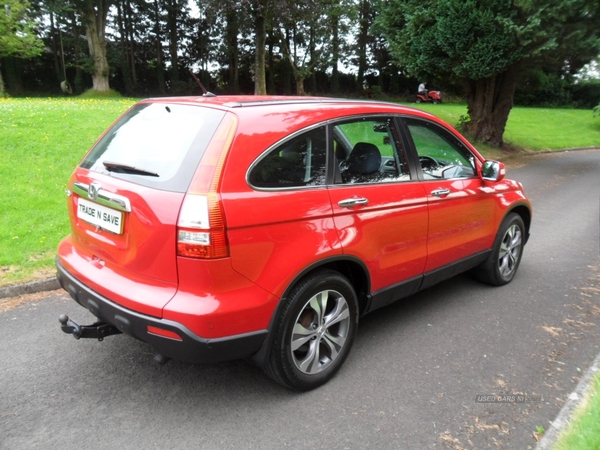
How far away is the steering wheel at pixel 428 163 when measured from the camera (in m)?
3.95

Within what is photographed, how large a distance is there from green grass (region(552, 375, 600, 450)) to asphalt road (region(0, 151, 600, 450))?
0.23 meters

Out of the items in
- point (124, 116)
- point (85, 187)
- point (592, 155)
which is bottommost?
point (592, 155)

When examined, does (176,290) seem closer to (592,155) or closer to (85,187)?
(85,187)

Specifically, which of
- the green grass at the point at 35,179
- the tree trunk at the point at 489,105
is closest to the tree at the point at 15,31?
the green grass at the point at 35,179

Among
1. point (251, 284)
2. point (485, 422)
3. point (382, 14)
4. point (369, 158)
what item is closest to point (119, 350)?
point (251, 284)

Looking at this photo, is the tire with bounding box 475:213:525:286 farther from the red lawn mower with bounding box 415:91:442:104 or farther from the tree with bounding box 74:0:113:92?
the red lawn mower with bounding box 415:91:442:104

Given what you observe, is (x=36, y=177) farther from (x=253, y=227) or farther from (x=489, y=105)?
(x=489, y=105)

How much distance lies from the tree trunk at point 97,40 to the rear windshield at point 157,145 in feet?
95.5

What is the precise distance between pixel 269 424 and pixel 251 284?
857 mm

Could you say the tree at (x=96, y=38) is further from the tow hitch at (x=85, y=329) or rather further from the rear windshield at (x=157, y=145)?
the tow hitch at (x=85, y=329)

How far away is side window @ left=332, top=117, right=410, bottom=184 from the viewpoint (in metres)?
3.34

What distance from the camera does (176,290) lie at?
2.55 meters

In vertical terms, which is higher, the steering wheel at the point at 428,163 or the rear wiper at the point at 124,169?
the rear wiper at the point at 124,169

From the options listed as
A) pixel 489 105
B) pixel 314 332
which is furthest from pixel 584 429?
pixel 489 105
